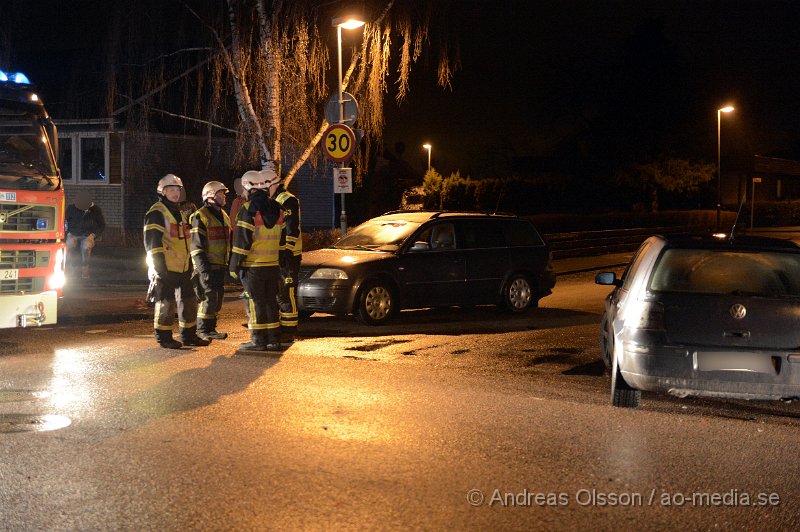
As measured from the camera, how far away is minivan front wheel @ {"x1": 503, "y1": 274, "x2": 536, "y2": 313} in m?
14.8

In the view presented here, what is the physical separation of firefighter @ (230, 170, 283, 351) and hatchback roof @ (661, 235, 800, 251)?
432cm

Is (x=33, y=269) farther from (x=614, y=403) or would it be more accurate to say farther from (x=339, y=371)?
(x=614, y=403)

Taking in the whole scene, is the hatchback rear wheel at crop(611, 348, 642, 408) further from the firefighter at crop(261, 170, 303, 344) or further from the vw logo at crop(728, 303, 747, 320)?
the firefighter at crop(261, 170, 303, 344)

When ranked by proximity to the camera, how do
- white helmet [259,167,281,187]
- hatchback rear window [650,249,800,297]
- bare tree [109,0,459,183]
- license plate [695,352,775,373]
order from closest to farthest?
1. license plate [695,352,775,373]
2. hatchback rear window [650,249,800,297]
3. white helmet [259,167,281,187]
4. bare tree [109,0,459,183]

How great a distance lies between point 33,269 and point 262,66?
10.7 m

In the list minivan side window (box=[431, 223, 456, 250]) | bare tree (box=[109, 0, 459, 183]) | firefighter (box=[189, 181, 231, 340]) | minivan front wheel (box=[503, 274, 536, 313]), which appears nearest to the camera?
firefighter (box=[189, 181, 231, 340])

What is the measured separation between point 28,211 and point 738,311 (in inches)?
282

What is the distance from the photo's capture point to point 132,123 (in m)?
20.2

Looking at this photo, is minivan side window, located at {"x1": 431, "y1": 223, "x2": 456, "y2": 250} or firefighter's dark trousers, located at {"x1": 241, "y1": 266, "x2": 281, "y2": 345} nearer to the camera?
firefighter's dark trousers, located at {"x1": 241, "y1": 266, "x2": 281, "y2": 345}

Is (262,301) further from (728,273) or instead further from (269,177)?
(728,273)

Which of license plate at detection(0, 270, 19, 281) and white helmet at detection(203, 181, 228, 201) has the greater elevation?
white helmet at detection(203, 181, 228, 201)

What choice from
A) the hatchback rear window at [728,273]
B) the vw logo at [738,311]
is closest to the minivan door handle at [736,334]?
the vw logo at [738,311]

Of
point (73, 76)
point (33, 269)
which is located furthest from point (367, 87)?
point (33, 269)

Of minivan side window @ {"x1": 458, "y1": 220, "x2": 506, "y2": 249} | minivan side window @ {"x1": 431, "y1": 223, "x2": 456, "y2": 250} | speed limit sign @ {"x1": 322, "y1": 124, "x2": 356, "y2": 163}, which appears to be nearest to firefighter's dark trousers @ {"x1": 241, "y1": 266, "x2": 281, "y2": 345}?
minivan side window @ {"x1": 431, "y1": 223, "x2": 456, "y2": 250}
